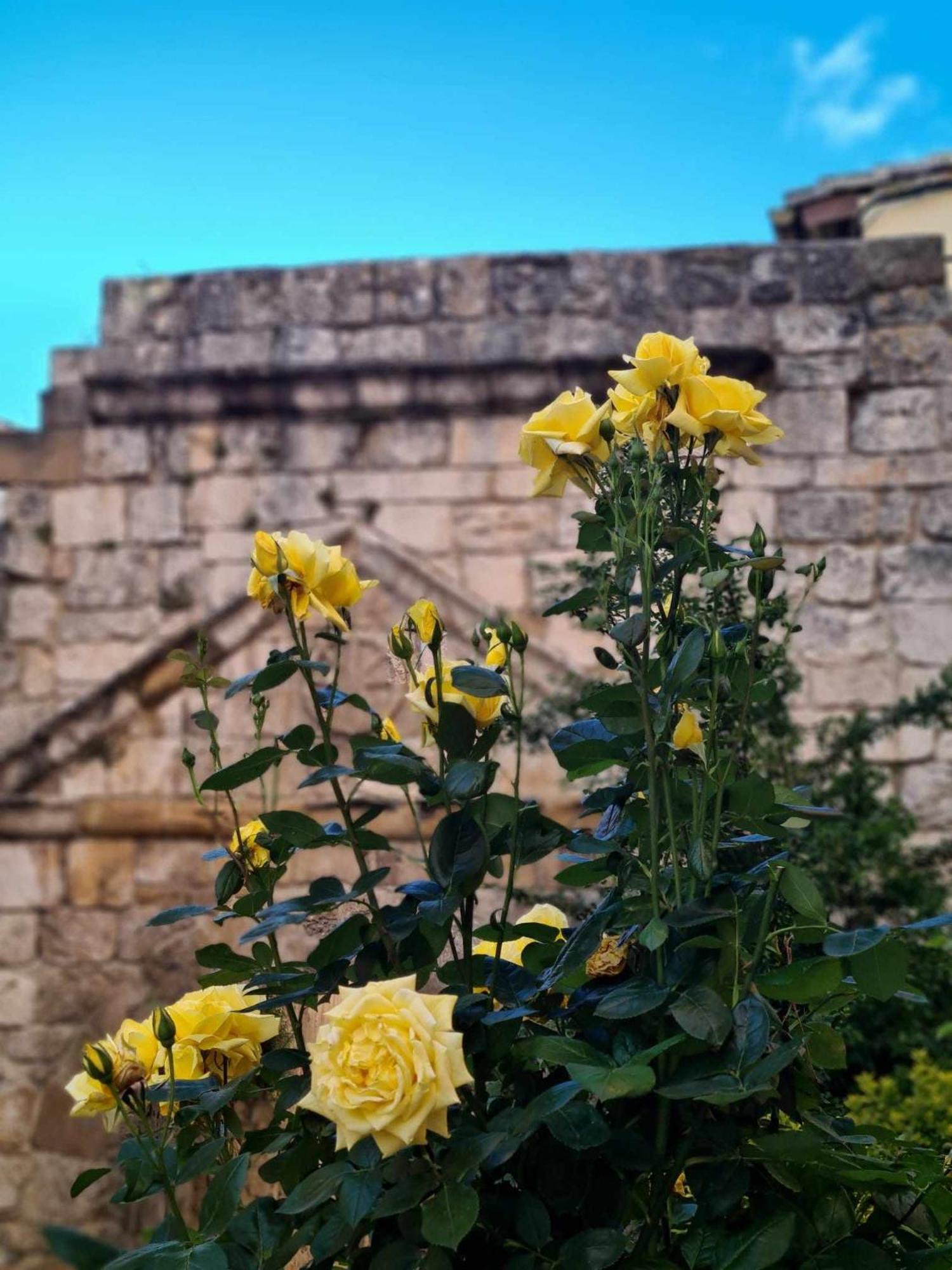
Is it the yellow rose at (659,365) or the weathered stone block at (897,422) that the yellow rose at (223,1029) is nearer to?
the yellow rose at (659,365)

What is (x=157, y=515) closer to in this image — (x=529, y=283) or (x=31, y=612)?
(x=31, y=612)

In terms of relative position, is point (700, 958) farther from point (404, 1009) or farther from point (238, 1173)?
point (238, 1173)

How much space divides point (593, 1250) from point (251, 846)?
1.82 feet

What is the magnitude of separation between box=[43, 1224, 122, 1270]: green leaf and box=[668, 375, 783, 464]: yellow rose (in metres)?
0.86

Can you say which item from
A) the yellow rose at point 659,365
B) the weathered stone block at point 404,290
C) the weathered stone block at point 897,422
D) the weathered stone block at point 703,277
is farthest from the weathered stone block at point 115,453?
the yellow rose at point 659,365

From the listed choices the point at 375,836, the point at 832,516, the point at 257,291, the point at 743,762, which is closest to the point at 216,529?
the point at 257,291

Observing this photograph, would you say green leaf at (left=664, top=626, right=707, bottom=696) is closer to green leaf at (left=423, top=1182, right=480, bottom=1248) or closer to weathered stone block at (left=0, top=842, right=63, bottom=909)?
green leaf at (left=423, top=1182, right=480, bottom=1248)

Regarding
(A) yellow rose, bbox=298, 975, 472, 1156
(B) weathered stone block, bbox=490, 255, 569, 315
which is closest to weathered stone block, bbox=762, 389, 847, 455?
(B) weathered stone block, bbox=490, 255, 569, 315

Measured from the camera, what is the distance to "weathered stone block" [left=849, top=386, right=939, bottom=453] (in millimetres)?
5711

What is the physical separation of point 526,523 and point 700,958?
4.67m

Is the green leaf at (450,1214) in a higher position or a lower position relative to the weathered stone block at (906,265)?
lower

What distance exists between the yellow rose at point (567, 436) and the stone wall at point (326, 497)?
12.2 feet

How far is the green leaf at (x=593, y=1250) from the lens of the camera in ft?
3.80

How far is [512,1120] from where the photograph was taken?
1.18 meters
